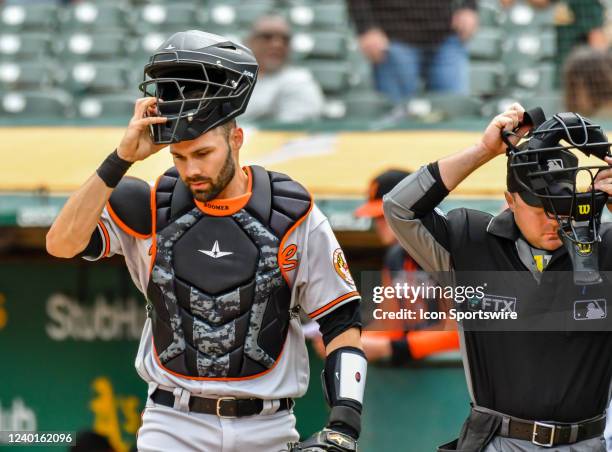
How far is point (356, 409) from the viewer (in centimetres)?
334

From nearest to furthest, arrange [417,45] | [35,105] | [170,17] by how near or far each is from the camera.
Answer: [417,45]
[35,105]
[170,17]

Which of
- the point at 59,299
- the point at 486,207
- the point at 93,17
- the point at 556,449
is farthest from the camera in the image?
the point at 93,17

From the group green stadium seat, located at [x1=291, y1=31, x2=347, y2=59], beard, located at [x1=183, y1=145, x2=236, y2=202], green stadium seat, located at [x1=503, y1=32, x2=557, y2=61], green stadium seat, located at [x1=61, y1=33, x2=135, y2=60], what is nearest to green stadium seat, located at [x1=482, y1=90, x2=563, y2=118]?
green stadium seat, located at [x1=503, y1=32, x2=557, y2=61]

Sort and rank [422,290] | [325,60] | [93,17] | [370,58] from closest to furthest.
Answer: [422,290] → [370,58] → [325,60] → [93,17]

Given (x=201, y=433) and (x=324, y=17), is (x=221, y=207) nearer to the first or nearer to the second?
(x=201, y=433)

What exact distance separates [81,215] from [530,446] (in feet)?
4.57

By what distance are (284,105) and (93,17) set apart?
290 cm

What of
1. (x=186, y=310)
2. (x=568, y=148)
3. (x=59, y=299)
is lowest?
(x=59, y=299)

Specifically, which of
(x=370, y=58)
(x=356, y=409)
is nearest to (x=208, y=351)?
(x=356, y=409)

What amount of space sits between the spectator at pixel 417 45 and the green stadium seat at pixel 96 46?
219 cm

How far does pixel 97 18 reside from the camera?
9.41 meters

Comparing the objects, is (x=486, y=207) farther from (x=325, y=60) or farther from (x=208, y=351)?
(x=325, y=60)

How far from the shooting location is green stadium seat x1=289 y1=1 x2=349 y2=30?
8906mm

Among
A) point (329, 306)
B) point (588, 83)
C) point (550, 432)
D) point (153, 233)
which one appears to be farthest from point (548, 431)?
point (588, 83)
